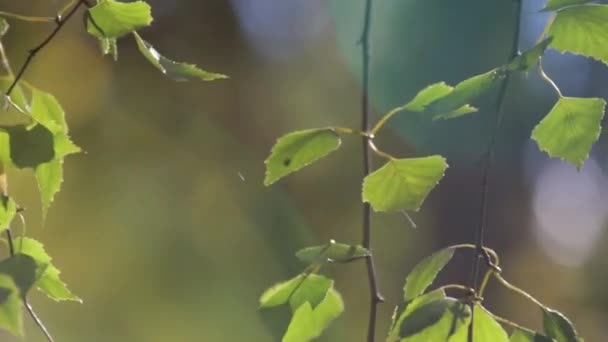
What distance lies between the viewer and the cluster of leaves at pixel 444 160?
0.33m

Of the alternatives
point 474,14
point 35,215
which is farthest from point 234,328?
point 474,14

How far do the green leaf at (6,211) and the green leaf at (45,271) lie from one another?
2 centimetres

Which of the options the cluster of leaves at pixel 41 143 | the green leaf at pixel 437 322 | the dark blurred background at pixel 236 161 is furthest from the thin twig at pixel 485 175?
the dark blurred background at pixel 236 161

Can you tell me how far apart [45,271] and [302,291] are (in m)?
0.12

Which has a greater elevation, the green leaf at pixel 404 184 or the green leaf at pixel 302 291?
the green leaf at pixel 404 184

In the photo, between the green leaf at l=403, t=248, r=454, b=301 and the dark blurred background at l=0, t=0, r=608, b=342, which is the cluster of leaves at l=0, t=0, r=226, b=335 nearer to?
the green leaf at l=403, t=248, r=454, b=301

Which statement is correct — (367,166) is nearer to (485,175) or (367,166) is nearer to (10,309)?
(485,175)

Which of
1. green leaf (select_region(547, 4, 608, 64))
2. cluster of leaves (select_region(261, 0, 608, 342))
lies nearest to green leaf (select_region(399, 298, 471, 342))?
cluster of leaves (select_region(261, 0, 608, 342))

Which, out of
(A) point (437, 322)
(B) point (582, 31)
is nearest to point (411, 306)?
(A) point (437, 322)

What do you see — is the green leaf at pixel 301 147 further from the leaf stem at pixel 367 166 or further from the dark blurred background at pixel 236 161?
the dark blurred background at pixel 236 161

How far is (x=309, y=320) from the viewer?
1.29ft

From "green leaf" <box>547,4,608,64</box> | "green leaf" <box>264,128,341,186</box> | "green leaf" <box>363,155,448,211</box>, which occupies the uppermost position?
"green leaf" <box>547,4,608,64</box>

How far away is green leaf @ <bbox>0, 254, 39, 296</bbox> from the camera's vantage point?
1.23 feet

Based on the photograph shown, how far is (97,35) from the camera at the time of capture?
0.38m
